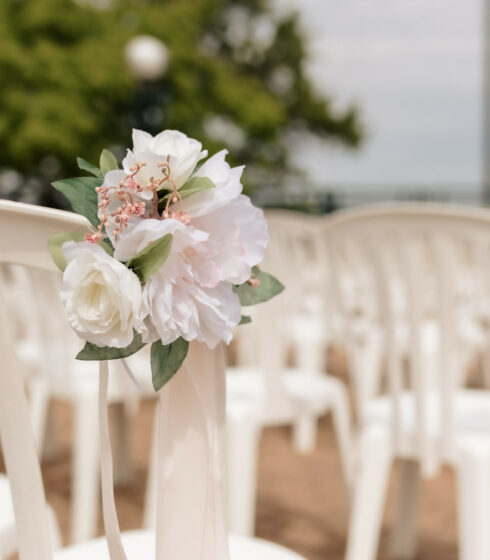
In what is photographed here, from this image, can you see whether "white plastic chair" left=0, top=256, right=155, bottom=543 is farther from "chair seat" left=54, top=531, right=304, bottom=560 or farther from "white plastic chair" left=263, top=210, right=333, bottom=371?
"chair seat" left=54, top=531, right=304, bottom=560

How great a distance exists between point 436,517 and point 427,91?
28159 mm

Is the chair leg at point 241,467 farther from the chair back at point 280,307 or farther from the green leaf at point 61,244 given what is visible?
the green leaf at point 61,244

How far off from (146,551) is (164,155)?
56 cm

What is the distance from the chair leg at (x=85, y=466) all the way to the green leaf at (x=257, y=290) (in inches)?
70.3

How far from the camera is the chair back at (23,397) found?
736 millimetres

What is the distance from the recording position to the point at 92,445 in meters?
2.49

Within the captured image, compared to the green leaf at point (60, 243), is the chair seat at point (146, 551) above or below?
below

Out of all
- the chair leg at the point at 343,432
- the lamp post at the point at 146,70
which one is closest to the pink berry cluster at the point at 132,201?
the chair leg at the point at 343,432

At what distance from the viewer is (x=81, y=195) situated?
2.36 feet

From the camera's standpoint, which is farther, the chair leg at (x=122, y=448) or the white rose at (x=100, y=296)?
the chair leg at (x=122, y=448)

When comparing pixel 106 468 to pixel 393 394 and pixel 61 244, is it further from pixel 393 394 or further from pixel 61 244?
pixel 393 394

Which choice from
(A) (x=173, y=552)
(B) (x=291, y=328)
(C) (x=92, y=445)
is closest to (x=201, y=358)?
(A) (x=173, y=552)

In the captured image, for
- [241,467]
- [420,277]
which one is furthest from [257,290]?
[241,467]

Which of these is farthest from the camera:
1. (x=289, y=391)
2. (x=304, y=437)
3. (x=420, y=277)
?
(x=304, y=437)
